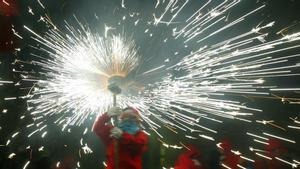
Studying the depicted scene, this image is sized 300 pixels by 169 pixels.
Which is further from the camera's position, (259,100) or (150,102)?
(259,100)

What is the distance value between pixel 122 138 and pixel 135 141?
0.19 meters

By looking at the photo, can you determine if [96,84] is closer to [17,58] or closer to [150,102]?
[150,102]

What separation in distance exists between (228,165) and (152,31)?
2706 mm

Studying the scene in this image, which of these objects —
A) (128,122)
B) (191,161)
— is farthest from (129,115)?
(191,161)

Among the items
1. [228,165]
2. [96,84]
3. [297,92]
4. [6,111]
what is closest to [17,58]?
[6,111]

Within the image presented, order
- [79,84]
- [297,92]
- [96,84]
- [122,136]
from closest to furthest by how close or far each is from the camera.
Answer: [122,136], [96,84], [79,84], [297,92]

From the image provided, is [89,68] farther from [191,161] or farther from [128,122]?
[191,161]

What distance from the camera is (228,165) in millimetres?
6387

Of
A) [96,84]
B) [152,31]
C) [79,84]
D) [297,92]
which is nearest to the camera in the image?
[96,84]

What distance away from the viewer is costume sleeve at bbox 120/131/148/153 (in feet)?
16.2

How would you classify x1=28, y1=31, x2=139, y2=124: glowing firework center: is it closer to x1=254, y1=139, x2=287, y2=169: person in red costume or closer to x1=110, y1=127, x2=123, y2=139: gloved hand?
x1=110, y1=127, x2=123, y2=139: gloved hand

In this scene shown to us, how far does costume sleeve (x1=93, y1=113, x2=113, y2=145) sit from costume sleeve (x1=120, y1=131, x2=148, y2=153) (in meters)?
0.19

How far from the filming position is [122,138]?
4.92 metres

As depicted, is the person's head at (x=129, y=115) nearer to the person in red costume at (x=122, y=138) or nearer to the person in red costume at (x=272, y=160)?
the person in red costume at (x=122, y=138)
